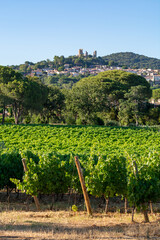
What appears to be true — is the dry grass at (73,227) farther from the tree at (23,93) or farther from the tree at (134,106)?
the tree at (134,106)

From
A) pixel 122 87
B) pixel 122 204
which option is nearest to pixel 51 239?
pixel 122 204

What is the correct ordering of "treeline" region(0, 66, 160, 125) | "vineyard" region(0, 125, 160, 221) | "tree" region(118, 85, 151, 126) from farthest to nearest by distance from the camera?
"tree" region(118, 85, 151, 126)
"treeline" region(0, 66, 160, 125)
"vineyard" region(0, 125, 160, 221)

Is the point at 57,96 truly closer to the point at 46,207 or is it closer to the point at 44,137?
the point at 44,137

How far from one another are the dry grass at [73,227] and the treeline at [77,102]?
31786 millimetres

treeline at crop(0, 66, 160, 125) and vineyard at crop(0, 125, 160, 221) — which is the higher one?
treeline at crop(0, 66, 160, 125)

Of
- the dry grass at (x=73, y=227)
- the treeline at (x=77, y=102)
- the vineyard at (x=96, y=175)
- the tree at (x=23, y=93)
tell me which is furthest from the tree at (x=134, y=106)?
the dry grass at (x=73, y=227)

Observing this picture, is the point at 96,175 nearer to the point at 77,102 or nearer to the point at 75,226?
the point at 75,226

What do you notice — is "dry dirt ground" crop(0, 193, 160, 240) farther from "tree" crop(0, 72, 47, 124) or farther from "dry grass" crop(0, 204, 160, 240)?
"tree" crop(0, 72, 47, 124)

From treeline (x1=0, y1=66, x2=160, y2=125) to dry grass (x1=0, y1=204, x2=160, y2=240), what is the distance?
1251 inches

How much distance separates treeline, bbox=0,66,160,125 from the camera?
40.4 m

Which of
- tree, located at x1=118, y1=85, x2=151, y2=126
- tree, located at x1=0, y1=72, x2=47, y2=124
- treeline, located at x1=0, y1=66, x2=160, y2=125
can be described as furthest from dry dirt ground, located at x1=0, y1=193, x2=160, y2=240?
tree, located at x1=118, y1=85, x2=151, y2=126

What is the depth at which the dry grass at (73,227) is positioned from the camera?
6949mm

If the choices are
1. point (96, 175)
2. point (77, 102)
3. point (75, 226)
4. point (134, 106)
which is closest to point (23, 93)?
point (77, 102)

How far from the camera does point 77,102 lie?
4509cm
